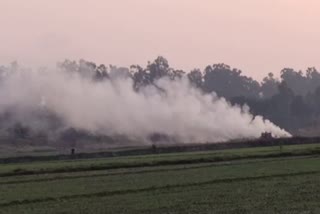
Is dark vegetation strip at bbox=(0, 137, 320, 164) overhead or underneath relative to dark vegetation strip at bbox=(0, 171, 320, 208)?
overhead

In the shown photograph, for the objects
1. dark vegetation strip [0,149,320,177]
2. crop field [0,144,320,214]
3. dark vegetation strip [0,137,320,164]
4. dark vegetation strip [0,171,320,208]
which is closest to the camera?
crop field [0,144,320,214]

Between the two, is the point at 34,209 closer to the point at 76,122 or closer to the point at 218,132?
the point at 218,132

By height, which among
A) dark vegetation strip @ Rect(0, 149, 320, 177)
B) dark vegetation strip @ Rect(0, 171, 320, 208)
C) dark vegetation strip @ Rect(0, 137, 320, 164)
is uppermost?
dark vegetation strip @ Rect(0, 137, 320, 164)

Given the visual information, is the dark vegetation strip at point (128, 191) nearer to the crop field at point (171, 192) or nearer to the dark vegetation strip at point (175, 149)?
the crop field at point (171, 192)

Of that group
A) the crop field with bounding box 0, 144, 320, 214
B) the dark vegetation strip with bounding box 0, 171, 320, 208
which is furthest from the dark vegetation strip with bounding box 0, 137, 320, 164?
the dark vegetation strip with bounding box 0, 171, 320, 208

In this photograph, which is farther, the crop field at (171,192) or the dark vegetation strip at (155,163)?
the dark vegetation strip at (155,163)

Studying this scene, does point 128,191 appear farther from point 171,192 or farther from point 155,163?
point 155,163

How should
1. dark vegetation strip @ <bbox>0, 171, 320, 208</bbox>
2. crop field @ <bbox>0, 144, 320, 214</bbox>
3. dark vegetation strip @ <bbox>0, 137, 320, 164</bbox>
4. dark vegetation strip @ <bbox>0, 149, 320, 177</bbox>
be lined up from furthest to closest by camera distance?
dark vegetation strip @ <bbox>0, 137, 320, 164</bbox> < dark vegetation strip @ <bbox>0, 149, 320, 177</bbox> < dark vegetation strip @ <bbox>0, 171, 320, 208</bbox> < crop field @ <bbox>0, 144, 320, 214</bbox>

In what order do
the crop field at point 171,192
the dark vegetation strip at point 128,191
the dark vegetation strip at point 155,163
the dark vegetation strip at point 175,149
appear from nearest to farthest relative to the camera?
the crop field at point 171,192, the dark vegetation strip at point 128,191, the dark vegetation strip at point 155,163, the dark vegetation strip at point 175,149

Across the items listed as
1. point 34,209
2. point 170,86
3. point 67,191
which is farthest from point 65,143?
point 34,209

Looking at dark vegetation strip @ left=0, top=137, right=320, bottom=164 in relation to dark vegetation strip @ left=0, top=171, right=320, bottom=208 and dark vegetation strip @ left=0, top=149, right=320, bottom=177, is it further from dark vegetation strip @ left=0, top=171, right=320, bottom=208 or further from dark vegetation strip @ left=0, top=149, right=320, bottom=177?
dark vegetation strip @ left=0, top=171, right=320, bottom=208

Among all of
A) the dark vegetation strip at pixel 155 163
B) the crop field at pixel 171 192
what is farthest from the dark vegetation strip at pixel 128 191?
the dark vegetation strip at pixel 155 163

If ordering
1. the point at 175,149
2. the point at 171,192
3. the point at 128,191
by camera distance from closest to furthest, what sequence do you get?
the point at 171,192, the point at 128,191, the point at 175,149

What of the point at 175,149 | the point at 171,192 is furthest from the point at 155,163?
the point at 175,149
